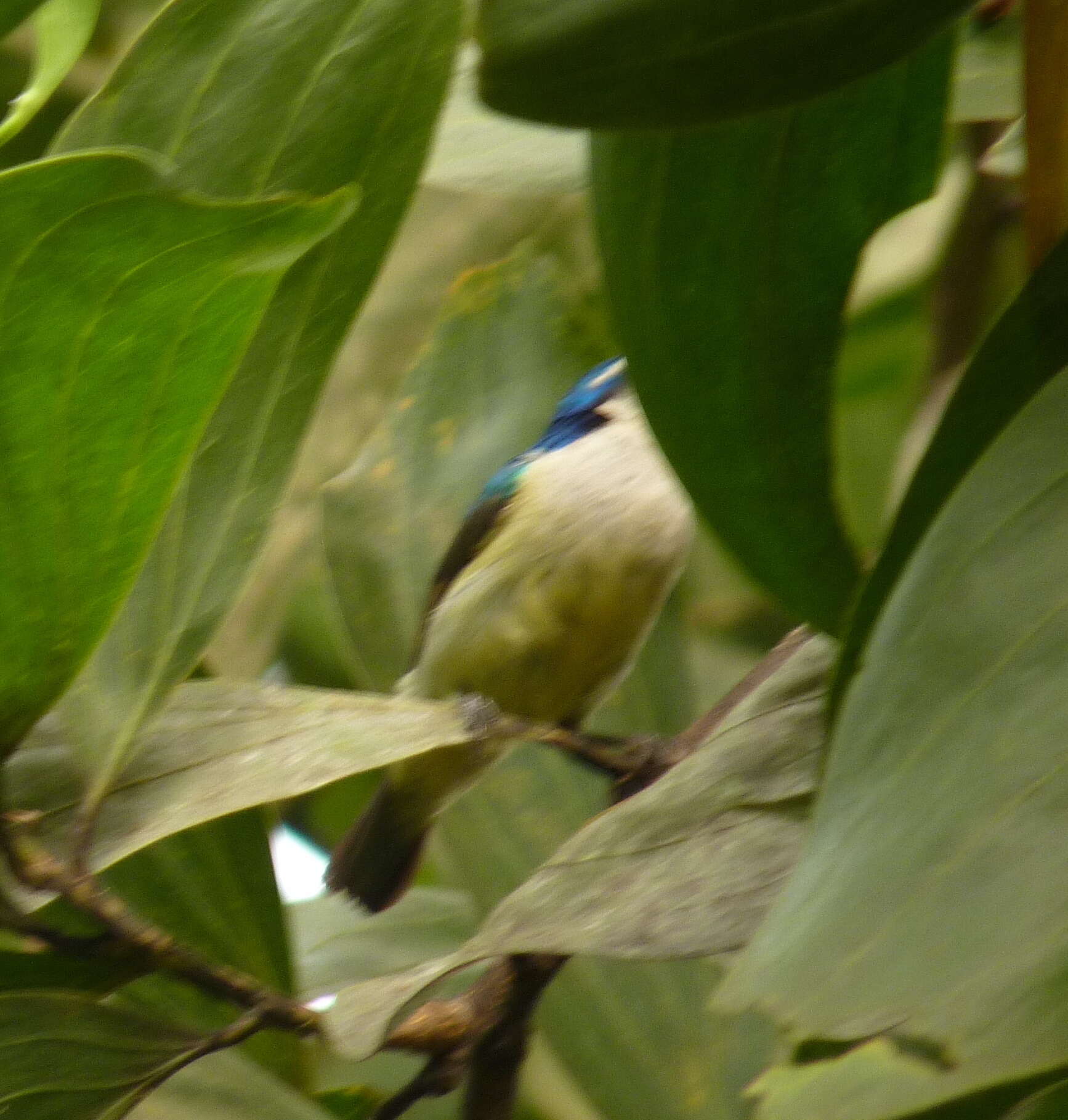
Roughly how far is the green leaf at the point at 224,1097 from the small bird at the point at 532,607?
0.81 meters

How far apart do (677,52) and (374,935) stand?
1.41 meters

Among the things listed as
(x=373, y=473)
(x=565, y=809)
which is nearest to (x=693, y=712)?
(x=565, y=809)

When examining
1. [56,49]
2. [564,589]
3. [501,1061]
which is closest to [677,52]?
[56,49]

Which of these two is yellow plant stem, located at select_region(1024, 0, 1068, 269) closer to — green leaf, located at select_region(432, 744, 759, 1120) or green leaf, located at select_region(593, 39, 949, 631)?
green leaf, located at select_region(593, 39, 949, 631)

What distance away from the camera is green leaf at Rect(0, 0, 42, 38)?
34.7 inches

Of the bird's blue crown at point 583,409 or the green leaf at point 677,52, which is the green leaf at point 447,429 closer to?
the bird's blue crown at point 583,409

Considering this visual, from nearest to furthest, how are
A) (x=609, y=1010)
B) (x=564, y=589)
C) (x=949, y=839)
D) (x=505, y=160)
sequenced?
(x=949, y=839)
(x=505, y=160)
(x=609, y=1010)
(x=564, y=589)

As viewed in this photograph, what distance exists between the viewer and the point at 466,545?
2.01 meters

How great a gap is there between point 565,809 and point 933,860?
3.85 feet

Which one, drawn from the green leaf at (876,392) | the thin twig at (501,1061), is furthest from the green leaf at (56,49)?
the green leaf at (876,392)

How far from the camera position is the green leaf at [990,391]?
786mm

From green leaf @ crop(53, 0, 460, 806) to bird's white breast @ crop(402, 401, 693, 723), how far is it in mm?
1000

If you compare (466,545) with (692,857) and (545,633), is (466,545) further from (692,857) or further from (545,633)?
(692,857)

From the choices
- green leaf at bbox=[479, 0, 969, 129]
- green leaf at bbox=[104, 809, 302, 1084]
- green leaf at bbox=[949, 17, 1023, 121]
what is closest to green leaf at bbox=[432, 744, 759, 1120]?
green leaf at bbox=[104, 809, 302, 1084]
